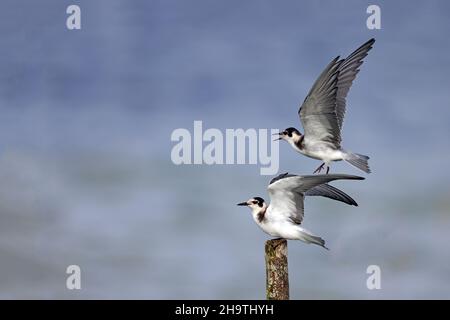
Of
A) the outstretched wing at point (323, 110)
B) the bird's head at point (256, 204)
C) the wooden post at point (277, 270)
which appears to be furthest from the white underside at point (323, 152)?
the wooden post at point (277, 270)

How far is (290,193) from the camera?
1301 centimetres

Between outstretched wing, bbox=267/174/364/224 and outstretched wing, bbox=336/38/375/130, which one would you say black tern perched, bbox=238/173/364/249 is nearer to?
outstretched wing, bbox=267/174/364/224

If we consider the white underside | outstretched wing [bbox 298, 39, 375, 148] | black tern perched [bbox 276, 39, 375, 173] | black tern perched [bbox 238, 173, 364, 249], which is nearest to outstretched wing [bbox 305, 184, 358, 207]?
black tern perched [bbox 238, 173, 364, 249]

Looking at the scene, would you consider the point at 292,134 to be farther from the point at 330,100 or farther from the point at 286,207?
the point at 286,207

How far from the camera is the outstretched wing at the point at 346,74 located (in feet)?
51.4

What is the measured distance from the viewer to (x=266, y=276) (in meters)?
12.9

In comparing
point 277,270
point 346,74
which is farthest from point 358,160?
point 277,270

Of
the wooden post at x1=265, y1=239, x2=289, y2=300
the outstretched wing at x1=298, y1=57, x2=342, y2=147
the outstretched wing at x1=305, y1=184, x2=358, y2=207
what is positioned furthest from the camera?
the outstretched wing at x1=298, y1=57, x2=342, y2=147

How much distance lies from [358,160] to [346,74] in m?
2.10

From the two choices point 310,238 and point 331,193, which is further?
point 331,193

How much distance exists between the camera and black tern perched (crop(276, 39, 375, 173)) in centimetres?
1484
